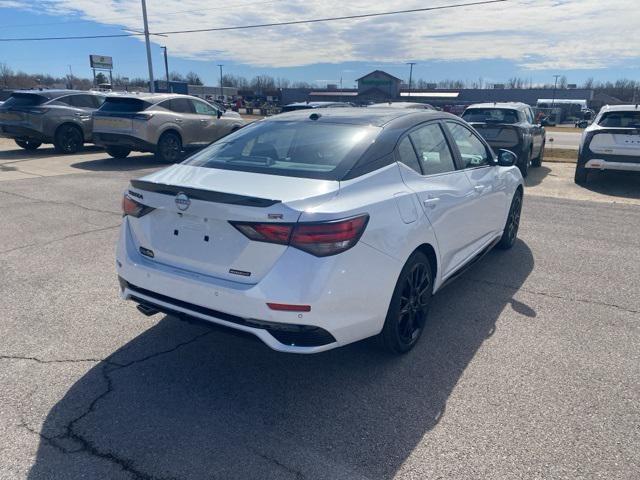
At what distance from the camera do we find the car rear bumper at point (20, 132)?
537 inches

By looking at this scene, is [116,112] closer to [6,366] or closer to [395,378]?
[6,366]

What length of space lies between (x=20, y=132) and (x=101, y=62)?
61003 millimetres

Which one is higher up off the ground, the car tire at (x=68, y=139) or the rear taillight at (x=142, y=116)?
the rear taillight at (x=142, y=116)

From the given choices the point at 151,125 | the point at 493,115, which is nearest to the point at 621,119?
the point at 493,115

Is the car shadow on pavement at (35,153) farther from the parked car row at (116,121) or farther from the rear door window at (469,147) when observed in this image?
the rear door window at (469,147)

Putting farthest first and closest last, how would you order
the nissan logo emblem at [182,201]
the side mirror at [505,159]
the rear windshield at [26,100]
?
the rear windshield at [26,100] < the side mirror at [505,159] < the nissan logo emblem at [182,201]

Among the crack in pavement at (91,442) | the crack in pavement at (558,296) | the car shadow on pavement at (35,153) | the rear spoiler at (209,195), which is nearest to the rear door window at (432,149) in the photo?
the crack in pavement at (558,296)

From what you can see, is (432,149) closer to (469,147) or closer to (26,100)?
(469,147)

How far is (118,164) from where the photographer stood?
12.9 m

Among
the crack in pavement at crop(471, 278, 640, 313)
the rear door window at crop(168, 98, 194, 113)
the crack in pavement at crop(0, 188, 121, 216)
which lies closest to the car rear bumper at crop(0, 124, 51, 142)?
the rear door window at crop(168, 98, 194, 113)

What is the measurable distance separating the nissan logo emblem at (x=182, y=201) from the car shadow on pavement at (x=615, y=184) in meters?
9.47

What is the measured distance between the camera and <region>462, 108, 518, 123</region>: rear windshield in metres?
11.5

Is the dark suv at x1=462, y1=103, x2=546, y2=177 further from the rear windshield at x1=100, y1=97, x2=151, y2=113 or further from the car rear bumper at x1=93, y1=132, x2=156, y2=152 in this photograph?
the rear windshield at x1=100, y1=97, x2=151, y2=113

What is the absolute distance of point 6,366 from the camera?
328cm
